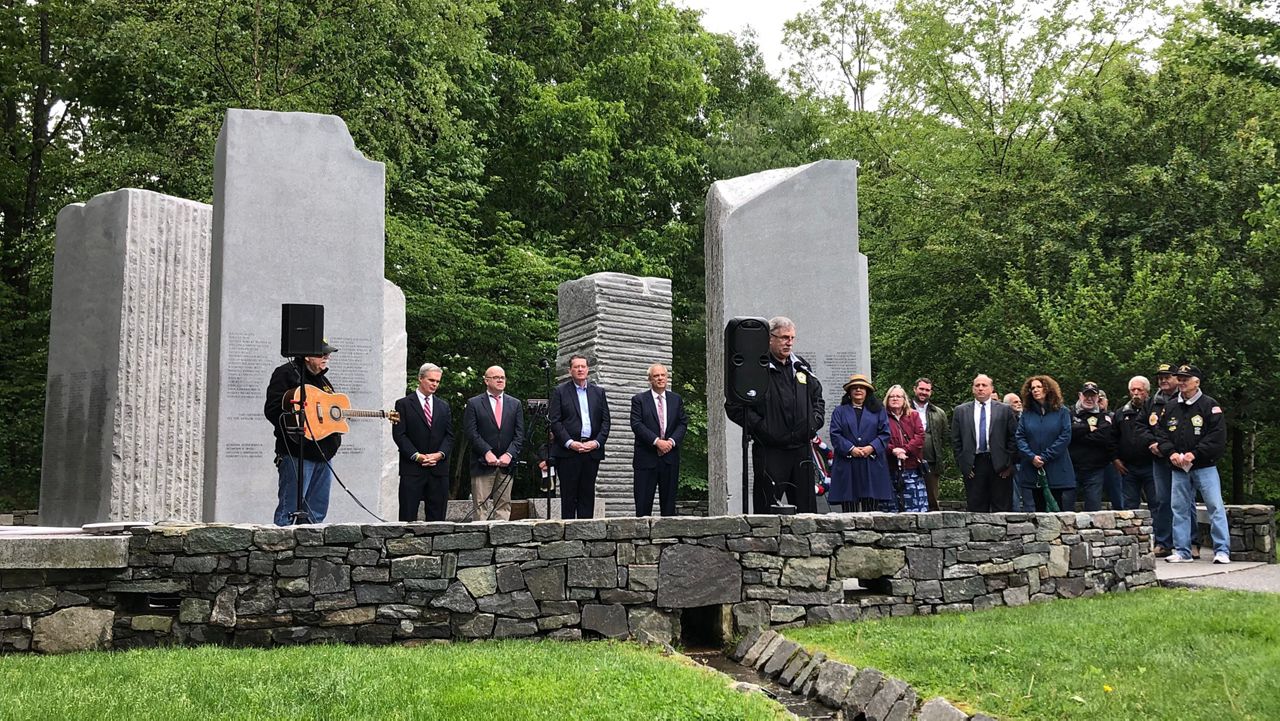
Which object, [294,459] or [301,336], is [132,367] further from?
[301,336]

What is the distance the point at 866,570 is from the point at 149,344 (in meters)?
8.40

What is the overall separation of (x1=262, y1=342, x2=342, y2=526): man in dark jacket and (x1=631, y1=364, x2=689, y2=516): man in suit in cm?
248

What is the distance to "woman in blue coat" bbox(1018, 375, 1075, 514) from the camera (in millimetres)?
9977

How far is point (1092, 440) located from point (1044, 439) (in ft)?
3.55

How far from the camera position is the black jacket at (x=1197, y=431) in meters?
9.48

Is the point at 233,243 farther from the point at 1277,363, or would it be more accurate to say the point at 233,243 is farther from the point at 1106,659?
the point at 1277,363

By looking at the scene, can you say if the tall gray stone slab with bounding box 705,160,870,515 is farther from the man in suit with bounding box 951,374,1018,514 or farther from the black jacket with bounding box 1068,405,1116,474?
the black jacket with bounding box 1068,405,1116,474

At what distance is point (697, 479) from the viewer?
68.6 feet

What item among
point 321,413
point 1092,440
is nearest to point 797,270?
Answer: point 1092,440

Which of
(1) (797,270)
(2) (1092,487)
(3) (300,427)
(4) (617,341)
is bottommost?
(2) (1092,487)

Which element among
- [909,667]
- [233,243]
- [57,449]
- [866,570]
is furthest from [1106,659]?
[57,449]

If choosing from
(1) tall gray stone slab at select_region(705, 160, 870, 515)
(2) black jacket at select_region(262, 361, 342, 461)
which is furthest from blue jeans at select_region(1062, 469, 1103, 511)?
(2) black jacket at select_region(262, 361, 342, 461)

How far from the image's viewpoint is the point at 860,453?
377 inches

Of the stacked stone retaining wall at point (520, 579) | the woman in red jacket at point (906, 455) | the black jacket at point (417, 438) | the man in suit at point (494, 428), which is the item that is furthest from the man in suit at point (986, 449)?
the black jacket at point (417, 438)
